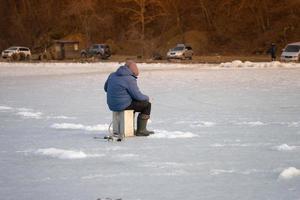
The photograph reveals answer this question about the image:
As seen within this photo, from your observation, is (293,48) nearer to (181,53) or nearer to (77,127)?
(181,53)

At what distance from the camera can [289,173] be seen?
7879 mm

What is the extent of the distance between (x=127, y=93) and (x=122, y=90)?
0.36ft

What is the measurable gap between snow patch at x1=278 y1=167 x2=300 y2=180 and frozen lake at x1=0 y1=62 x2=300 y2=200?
0.01 m

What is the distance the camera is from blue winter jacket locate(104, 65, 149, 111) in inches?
446

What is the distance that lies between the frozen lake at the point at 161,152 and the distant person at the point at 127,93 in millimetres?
592

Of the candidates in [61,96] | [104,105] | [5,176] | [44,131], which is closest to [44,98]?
[61,96]

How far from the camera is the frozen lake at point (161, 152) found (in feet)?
23.8

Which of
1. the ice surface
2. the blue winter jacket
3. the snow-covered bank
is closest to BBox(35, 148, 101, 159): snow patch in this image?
the blue winter jacket

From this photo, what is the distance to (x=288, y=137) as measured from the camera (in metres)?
11.1

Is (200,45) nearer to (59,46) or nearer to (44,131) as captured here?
(59,46)

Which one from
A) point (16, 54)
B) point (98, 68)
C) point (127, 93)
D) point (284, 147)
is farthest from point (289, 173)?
point (16, 54)

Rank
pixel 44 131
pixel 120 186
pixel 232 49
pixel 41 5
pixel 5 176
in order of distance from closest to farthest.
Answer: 1. pixel 120 186
2. pixel 5 176
3. pixel 44 131
4. pixel 232 49
5. pixel 41 5

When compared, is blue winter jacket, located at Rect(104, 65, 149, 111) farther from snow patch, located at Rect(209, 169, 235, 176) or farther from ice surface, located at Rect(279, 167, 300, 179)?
ice surface, located at Rect(279, 167, 300, 179)

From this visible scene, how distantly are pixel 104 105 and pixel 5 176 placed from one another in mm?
9435
